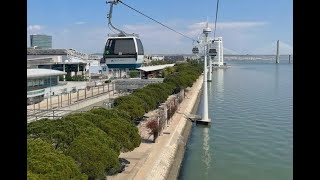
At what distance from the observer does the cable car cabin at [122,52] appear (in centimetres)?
3294

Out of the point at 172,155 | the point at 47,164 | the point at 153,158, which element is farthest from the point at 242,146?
the point at 47,164

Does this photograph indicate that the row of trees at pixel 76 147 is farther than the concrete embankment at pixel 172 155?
No

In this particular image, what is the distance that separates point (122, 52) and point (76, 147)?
24391 millimetres

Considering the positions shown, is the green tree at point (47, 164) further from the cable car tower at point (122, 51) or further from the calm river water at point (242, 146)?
the cable car tower at point (122, 51)

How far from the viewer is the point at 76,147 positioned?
30.4 feet

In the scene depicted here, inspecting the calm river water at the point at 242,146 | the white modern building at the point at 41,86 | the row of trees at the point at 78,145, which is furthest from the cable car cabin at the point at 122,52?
the row of trees at the point at 78,145

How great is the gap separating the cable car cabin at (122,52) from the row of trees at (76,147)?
20596 mm

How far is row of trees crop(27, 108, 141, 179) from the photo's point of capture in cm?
694

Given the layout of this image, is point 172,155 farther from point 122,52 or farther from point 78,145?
point 122,52
